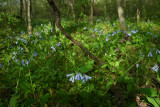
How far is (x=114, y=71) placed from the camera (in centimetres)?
176

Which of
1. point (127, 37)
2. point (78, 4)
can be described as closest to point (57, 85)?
point (127, 37)

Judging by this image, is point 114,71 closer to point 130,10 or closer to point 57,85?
point 57,85

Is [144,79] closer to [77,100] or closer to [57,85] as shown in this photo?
[77,100]

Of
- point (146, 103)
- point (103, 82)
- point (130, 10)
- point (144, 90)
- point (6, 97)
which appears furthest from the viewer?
point (130, 10)

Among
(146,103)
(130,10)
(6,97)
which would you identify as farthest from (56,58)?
(130,10)

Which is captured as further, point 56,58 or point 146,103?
point 56,58

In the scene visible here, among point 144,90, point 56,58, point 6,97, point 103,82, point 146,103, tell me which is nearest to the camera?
point 144,90

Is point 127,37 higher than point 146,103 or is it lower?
higher

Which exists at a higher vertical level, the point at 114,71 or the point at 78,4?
the point at 78,4

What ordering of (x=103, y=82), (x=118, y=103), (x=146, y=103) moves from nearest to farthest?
(x=146, y=103)
(x=118, y=103)
(x=103, y=82)

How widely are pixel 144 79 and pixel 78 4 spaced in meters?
9.88

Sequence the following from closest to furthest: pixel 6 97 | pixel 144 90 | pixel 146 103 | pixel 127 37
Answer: pixel 144 90
pixel 146 103
pixel 6 97
pixel 127 37

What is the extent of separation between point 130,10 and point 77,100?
10400mm

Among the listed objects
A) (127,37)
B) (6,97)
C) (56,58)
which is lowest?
(6,97)
